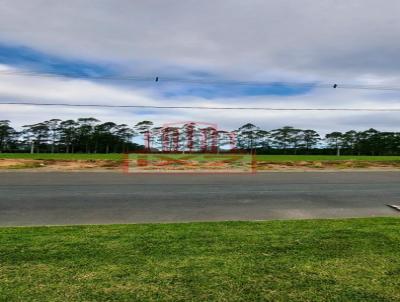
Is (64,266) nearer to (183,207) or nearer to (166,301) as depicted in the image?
(166,301)

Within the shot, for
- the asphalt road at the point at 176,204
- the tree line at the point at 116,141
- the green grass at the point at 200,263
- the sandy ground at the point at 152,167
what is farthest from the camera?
the tree line at the point at 116,141

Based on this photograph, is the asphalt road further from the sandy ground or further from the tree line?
the tree line

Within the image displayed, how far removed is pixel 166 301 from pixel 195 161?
27.5 metres

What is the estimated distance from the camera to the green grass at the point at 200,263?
3.67 metres

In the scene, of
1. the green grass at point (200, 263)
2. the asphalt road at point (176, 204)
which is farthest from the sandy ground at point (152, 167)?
the green grass at point (200, 263)

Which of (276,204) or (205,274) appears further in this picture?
(276,204)

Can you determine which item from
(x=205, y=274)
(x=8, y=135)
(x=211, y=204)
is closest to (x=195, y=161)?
(x=211, y=204)

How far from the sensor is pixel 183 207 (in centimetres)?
962

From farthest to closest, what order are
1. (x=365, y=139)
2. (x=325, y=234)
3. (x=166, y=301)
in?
1. (x=365, y=139)
2. (x=325, y=234)
3. (x=166, y=301)

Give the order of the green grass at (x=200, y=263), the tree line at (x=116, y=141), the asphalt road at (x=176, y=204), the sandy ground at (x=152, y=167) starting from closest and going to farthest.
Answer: the green grass at (x=200, y=263) < the asphalt road at (x=176, y=204) < the sandy ground at (x=152, y=167) < the tree line at (x=116, y=141)

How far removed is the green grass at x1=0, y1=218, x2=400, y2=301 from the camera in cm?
367

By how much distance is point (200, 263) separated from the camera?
4.55 metres

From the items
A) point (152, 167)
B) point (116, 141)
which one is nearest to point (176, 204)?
point (152, 167)

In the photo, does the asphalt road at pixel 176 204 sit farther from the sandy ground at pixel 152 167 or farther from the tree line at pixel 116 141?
the tree line at pixel 116 141
